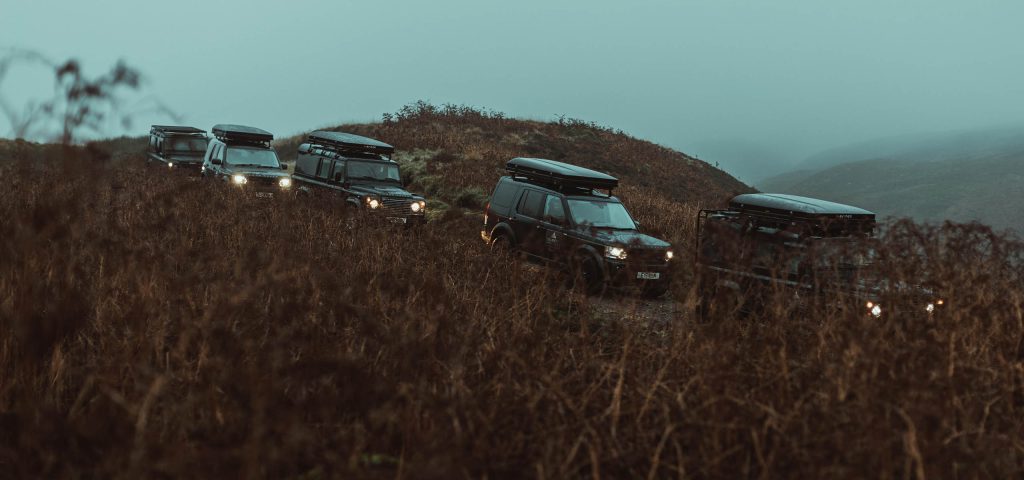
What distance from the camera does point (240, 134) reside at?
750 inches

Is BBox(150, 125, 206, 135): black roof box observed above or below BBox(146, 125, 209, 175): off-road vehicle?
above

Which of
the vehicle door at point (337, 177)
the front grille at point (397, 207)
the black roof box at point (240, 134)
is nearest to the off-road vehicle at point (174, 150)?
the black roof box at point (240, 134)

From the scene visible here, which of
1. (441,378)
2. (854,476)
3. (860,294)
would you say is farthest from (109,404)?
(860,294)

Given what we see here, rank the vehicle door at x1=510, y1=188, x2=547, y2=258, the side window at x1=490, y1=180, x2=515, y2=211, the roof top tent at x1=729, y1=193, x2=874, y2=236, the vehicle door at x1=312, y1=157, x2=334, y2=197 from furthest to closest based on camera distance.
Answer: the vehicle door at x1=312, y1=157, x2=334, y2=197, the side window at x1=490, y1=180, x2=515, y2=211, the vehicle door at x1=510, y1=188, x2=547, y2=258, the roof top tent at x1=729, y1=193, x2=874, y2=236

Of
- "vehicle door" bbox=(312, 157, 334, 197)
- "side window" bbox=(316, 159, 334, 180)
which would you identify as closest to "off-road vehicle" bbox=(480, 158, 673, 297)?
"vehicle door" bbox=(312, 157, 334, 197)

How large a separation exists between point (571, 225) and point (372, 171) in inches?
268

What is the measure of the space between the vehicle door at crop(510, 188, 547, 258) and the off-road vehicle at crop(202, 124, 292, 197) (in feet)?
26.2

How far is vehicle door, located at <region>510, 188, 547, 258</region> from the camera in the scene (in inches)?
468

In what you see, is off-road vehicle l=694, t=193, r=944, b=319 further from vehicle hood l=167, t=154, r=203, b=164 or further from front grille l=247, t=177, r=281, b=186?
vehicle hood l=167, t=154, r=203, b=164

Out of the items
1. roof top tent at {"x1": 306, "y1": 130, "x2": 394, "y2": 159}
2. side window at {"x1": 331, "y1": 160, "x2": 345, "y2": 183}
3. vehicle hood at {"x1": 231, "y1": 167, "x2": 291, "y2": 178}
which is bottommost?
vehicle hood at {"x1": 231, "y1": 167, "x2": 291, "y2": 178}

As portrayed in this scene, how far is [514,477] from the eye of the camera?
3354mm

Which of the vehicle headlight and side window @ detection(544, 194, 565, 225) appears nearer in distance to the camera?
the vehicle headlight

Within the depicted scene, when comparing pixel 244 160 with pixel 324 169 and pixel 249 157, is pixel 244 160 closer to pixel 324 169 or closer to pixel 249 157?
pixel 249 157

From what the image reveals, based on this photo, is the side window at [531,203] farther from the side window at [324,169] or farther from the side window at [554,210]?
the side window at [324,169]
